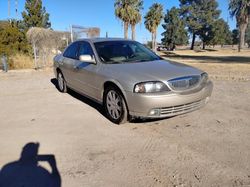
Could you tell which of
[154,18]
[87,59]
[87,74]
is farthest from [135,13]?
[87,59]

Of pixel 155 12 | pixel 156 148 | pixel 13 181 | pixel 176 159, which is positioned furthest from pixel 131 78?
pixel 155 12

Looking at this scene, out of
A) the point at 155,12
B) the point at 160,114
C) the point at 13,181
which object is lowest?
the point at 13,181

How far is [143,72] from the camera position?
4.89m

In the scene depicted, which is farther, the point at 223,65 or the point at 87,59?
the point at 223,65

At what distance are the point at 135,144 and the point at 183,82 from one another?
135cm

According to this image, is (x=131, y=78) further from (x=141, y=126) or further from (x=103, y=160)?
(x=103, y=160)

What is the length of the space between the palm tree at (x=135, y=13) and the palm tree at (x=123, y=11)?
0.46m

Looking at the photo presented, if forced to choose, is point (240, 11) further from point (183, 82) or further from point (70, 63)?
point (183, 82)

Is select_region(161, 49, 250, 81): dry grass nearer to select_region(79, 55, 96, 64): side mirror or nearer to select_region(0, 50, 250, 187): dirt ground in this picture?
select_region(0, 50, 250, 187): dirt ground

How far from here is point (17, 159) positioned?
382 cm

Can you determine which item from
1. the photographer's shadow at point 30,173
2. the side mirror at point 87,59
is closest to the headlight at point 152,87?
the side mirror at point 87,59

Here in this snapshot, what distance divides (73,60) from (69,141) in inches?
116

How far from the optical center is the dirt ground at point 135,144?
130 inches

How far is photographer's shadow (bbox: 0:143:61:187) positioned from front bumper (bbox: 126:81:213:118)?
1545mm
